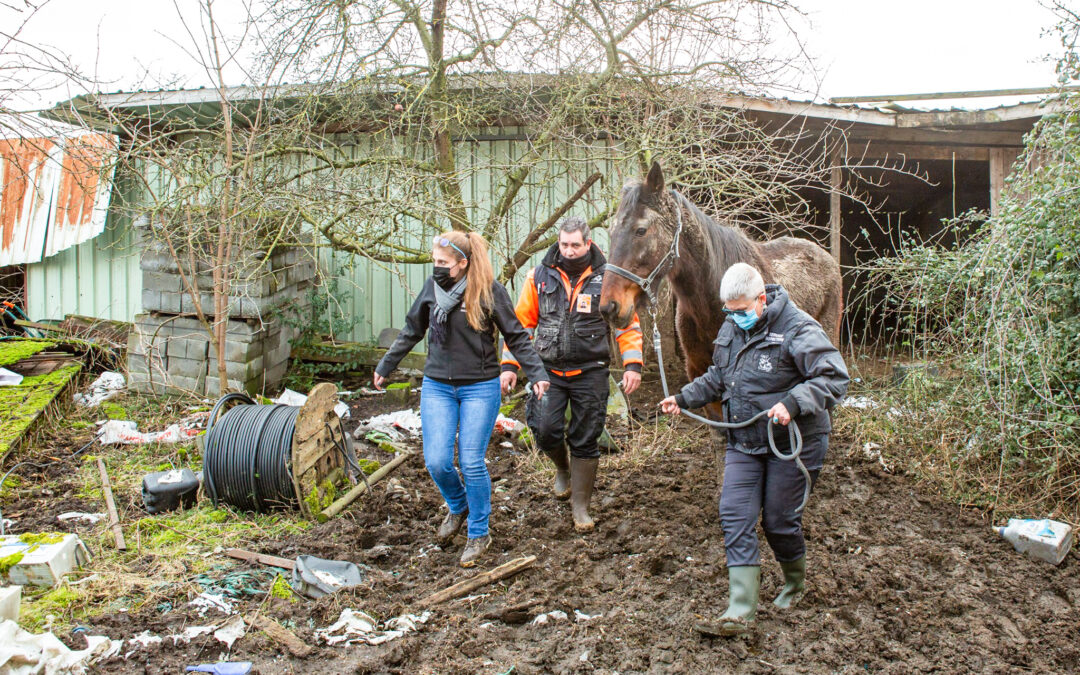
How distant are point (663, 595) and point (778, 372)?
128 cm

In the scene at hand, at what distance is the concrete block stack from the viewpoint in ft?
26.3

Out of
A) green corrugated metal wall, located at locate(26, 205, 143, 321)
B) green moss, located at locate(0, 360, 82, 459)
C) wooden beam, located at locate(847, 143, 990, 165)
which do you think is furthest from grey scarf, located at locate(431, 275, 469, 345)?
green corrugated metal wall, located at locate(26, 205, 143, 321)

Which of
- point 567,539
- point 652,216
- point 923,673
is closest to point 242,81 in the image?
point 652,216

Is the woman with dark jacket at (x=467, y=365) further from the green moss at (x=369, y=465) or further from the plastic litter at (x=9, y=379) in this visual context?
the plastic litter at (x=9, y=379)

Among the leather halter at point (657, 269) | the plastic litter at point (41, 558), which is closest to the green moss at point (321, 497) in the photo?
the plastic litter at point (41, 558)

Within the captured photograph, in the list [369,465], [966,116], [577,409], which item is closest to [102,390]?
[369,465]

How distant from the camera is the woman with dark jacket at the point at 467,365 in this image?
4336mm

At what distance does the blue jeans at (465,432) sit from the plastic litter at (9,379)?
17.4 ft

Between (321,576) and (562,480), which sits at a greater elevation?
(562,480)

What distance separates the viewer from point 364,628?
362 cm

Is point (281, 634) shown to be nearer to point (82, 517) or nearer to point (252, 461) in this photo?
point (252, 461)

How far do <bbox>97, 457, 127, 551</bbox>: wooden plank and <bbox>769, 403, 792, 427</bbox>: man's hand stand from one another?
370 centimetres

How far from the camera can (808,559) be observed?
4.26 m

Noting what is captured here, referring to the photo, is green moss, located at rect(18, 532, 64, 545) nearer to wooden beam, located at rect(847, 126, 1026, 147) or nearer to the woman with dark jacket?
the woman with dark jacket
